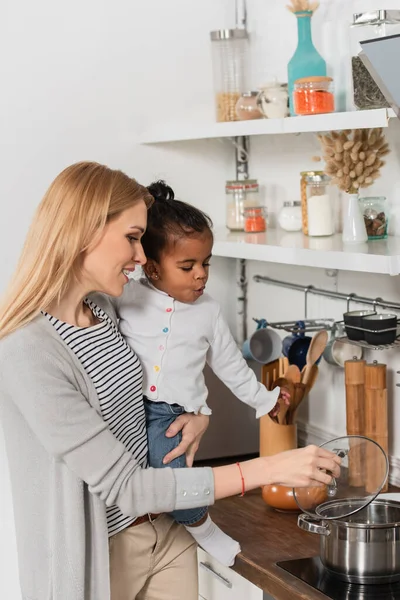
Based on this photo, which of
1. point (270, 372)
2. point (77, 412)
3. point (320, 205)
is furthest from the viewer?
point (270, 372)

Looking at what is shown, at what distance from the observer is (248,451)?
8.46 feet

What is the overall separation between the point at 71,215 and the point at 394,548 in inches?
33.2

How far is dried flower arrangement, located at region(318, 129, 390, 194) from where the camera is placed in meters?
1.94

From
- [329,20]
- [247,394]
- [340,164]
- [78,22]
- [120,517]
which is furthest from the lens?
[78,22]

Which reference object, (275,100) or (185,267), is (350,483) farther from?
(275,100)

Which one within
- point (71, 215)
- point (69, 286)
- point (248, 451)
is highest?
point (71, 215)

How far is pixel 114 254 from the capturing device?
1428 mm

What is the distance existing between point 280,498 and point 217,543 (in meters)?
0.31

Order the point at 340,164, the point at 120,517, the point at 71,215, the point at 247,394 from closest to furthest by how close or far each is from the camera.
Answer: the point at 71,215 → the point at 120,517 → the point at 247,394 → the point at 340,164

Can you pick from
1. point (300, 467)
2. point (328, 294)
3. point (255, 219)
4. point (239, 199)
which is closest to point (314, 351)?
point (328, 294)

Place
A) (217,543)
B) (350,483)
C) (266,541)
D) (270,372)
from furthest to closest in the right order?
(270,372), (266,541), (217,543), (350,483)

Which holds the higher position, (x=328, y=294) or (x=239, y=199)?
(x=239, y=199)

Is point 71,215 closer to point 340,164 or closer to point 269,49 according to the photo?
point 340,164

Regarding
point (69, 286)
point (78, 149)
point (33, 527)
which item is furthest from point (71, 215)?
point (78, 149)
